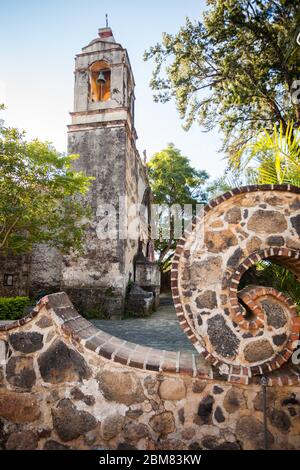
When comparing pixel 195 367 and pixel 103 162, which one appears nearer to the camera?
pixel 195 367

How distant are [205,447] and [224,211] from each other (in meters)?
2.03

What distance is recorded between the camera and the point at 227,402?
2271mm

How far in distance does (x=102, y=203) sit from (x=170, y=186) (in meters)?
8.75

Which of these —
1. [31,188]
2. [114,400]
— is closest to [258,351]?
[114,400]

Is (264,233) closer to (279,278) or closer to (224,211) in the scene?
(224,211)

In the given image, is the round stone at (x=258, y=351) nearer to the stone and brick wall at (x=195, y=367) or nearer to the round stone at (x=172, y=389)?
the stone and brick wall at (x=195, y=367)

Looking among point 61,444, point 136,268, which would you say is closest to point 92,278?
point 136,268

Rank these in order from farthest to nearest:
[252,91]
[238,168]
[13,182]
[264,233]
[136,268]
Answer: [136,268] < [252,91] < [13,182] < [238,168] < [264,233]

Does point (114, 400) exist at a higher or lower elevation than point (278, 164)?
lower

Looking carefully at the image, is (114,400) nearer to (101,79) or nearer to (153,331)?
(153,331)

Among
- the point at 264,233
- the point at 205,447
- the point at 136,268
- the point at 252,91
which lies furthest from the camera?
the point at 136,268

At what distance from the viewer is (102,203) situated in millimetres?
10773

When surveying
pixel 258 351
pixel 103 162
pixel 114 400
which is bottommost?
pixel 114 400

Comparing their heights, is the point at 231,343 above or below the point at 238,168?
below
